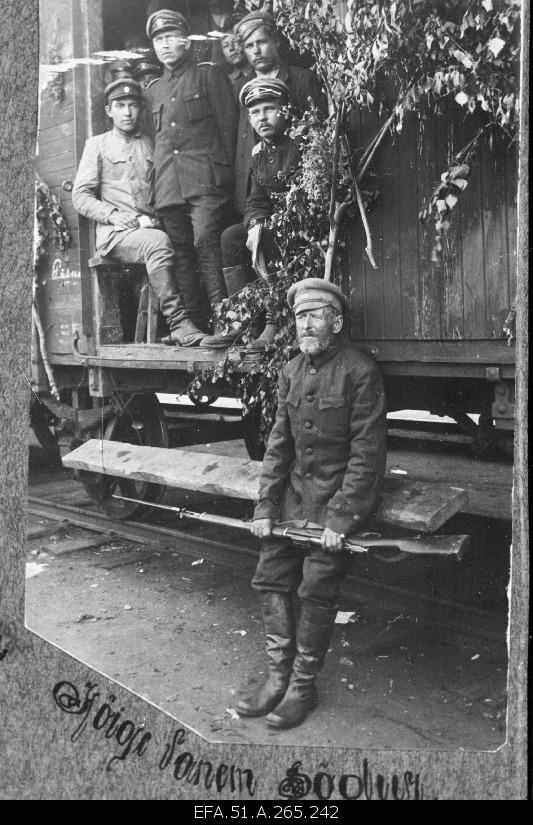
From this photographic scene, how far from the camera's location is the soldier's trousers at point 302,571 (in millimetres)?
2811

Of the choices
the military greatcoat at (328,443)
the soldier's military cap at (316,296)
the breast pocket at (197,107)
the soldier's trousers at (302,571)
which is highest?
the breast pocket at (197,107)

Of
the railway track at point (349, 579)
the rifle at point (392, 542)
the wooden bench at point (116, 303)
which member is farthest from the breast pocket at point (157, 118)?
the rifle at point (392, 542)

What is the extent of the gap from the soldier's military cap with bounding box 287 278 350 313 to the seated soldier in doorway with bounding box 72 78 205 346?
40.8 inches

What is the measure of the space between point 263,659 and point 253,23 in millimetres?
2484

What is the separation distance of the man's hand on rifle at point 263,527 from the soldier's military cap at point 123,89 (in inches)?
78.5

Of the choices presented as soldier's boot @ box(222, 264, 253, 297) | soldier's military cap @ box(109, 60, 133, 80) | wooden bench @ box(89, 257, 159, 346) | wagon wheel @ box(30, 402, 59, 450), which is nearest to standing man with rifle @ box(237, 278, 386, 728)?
soldier's boot @ box(222, 264, 253, 297)

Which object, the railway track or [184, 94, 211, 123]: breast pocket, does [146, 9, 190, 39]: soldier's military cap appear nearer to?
[184, 94, 211, 123]: breast pocket

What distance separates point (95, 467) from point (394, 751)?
2294 mm

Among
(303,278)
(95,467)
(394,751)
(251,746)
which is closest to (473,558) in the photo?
(394,751)

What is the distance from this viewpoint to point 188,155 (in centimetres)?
344

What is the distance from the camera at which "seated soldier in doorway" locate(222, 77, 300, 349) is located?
306 cm

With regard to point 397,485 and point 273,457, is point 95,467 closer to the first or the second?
point 273,457

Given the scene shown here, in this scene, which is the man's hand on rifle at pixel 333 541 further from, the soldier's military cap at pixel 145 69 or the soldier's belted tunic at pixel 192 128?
the soldier's military cap at pixel 145 69

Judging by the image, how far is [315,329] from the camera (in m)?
2.87
